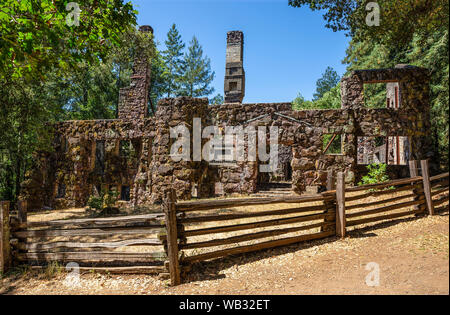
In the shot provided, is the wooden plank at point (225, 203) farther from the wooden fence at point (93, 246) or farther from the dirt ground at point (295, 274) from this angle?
the dirt ground at point (295, 274)

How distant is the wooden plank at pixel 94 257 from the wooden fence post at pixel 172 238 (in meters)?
0.48

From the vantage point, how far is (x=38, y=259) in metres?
4.90

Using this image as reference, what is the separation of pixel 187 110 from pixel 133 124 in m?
3.74

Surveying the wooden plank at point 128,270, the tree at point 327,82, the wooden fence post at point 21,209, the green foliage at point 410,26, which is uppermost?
the tree at point 327,82

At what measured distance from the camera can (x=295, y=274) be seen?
13.2ft

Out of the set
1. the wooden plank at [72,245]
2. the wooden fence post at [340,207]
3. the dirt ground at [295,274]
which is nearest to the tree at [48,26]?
the wooden plank at [72,245]

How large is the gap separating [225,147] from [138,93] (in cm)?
726

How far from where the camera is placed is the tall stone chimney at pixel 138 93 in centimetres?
1567

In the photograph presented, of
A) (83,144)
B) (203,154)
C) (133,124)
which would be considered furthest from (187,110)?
(83,144)

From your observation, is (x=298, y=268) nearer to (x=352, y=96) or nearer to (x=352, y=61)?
(x=352, y=96)

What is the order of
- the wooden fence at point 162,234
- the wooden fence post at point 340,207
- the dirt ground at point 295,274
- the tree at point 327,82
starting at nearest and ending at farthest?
1. the dirt ground at point 295,274
2. the wooden fence at point 162,234
3. the wooden fence post at point 340,207
4. the tree at point 327,82

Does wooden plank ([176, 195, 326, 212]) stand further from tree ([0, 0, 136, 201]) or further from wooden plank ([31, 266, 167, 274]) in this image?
tree ([0, 0, 136, 201])

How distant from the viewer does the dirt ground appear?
2.84 m

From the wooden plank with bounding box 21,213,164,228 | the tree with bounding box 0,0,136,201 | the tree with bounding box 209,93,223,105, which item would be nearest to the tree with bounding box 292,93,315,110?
the tree with bounding box 209,93,223,105
